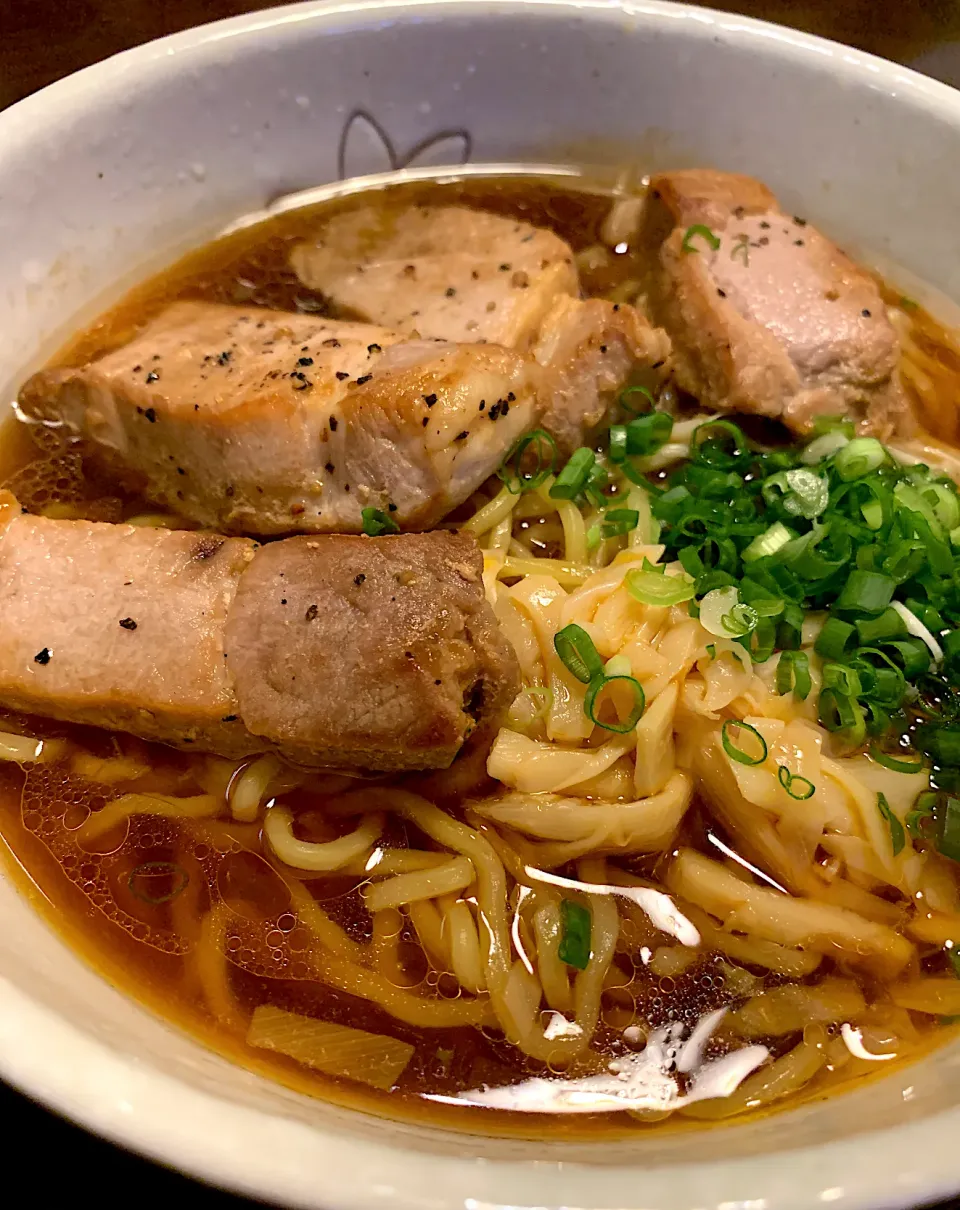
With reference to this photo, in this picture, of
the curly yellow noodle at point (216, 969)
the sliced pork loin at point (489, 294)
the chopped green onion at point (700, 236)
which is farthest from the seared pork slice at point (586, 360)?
the curly yellow noodle at point (216, 969)

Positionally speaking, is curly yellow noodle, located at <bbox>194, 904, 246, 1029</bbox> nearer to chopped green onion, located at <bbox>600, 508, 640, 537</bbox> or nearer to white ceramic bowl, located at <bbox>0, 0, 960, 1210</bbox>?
white ceramic bowl, located at <bbox>0, 0, 960, 1210</bbox>

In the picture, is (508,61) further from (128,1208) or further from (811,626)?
(128,1208)

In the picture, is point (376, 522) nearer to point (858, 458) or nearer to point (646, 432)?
point (646, 432)

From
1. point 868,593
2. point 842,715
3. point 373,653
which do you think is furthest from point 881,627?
point 373,653

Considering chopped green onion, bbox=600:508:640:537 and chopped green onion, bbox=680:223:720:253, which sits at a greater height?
chopped green onion, bbox=680:223:720:253

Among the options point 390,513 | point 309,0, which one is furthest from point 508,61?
point 390,513

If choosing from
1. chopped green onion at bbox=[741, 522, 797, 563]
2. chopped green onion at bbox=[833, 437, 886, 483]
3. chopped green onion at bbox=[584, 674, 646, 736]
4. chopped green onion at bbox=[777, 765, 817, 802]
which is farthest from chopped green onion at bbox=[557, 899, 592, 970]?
chopped green onion at bbox=[833, 437, 886, 483]

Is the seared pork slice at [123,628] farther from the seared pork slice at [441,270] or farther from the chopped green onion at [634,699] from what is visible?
the seared pork slice at [441,270]
